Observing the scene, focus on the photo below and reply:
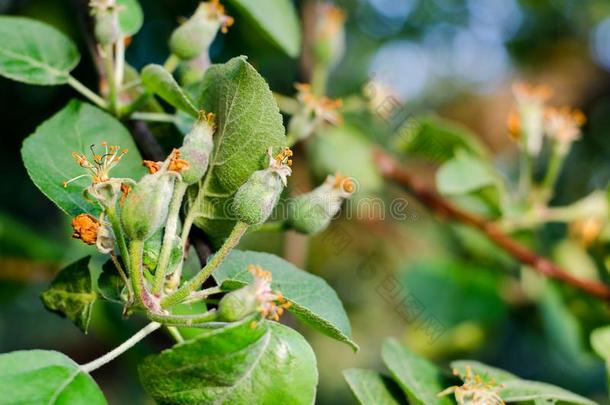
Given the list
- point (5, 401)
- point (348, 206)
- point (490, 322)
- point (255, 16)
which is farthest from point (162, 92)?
point (490, 322)

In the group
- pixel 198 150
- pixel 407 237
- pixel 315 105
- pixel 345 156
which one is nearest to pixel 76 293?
pixel 198 150

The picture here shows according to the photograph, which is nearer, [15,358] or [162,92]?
[15,358]

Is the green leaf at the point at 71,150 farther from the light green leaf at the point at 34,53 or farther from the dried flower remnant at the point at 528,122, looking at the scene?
the dried flower remnant at the point at 528,122

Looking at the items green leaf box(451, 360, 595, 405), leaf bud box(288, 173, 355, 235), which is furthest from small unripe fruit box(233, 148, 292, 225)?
green leaf box(451, 360, 595, 405)

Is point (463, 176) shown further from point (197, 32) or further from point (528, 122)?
point (197, 32)

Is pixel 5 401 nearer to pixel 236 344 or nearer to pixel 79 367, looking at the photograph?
pixel 79 367
